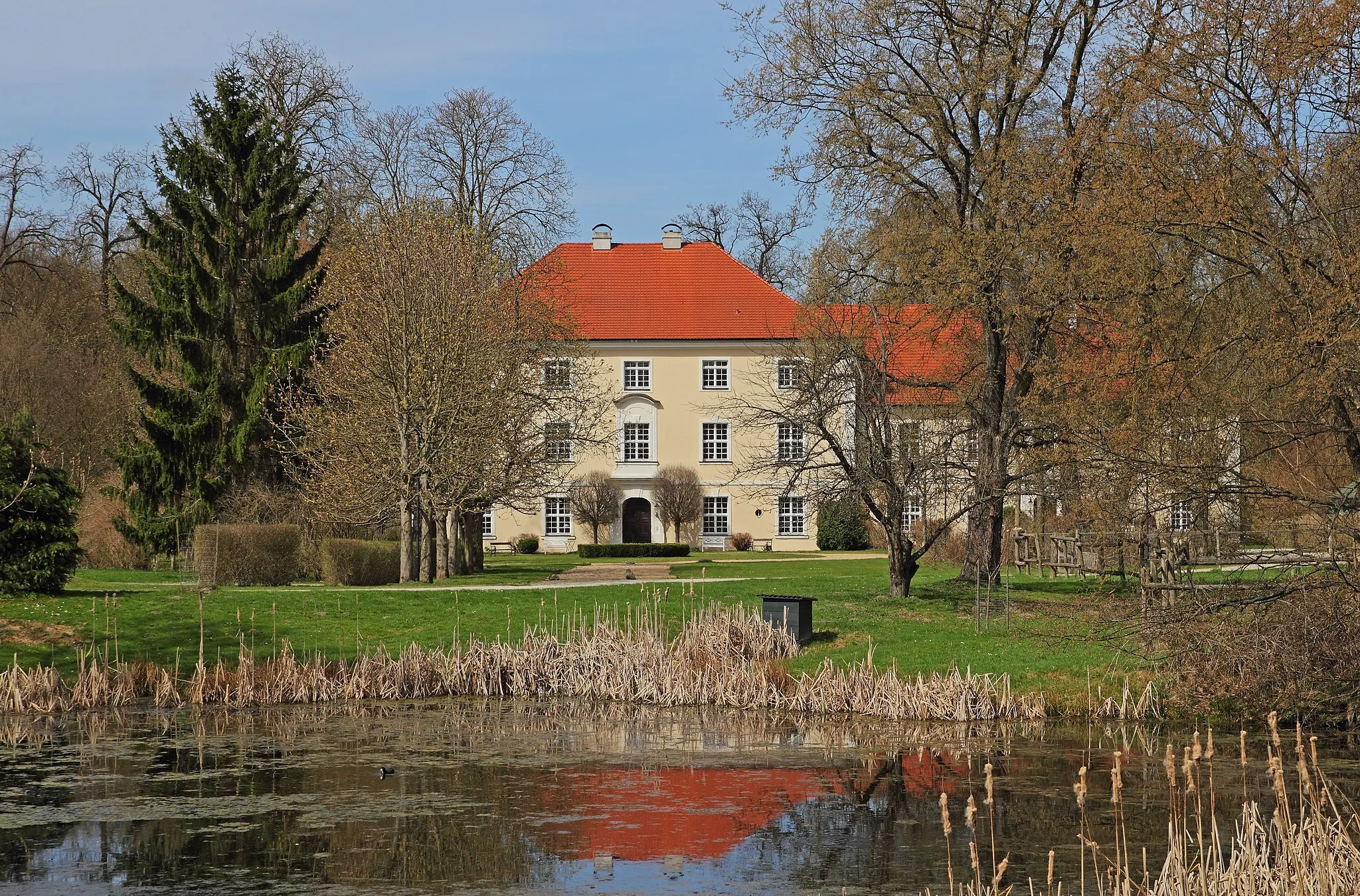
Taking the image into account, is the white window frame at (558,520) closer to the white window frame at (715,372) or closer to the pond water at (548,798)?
the white window frame at (715,372)

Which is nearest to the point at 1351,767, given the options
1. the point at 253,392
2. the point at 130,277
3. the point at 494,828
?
the point at 494,828

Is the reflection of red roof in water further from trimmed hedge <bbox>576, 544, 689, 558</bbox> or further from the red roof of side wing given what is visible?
the red roof of side wing

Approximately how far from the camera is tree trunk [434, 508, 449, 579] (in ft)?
91.0

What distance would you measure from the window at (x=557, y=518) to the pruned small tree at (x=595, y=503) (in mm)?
576

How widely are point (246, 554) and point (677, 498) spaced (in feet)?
74.3

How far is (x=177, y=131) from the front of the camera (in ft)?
102

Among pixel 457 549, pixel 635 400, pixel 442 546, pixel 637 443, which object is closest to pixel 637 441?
pixel 637 443

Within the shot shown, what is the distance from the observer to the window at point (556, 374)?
32.4 meters

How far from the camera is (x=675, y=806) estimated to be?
1082 centimetres

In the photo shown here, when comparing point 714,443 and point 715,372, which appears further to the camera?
point 714,443

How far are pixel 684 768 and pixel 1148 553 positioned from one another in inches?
559

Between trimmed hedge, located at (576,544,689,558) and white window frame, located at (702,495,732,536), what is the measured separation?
509 cm

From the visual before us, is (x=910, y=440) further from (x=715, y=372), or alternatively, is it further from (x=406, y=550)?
(x=715, y=372)

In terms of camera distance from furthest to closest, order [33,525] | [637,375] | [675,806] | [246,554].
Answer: [637,375] < [246,554] < [33,525] < [675,806]
